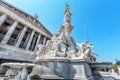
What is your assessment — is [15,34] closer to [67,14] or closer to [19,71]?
[67,14]

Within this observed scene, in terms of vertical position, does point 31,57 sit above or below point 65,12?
below

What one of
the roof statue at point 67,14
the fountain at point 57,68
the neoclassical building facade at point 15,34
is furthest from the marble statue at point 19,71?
the neoclassical building facade at point 15,34

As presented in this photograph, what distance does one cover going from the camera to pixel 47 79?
677 cm

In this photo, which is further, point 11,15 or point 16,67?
point 11,15

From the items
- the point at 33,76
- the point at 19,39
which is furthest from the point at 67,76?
the point at 19,39

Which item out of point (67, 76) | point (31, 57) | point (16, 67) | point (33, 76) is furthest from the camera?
point (31, 57)

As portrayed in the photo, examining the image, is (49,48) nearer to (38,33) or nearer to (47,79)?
(47,79)

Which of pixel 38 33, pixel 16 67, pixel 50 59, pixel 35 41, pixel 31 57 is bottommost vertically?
pixel 16 67

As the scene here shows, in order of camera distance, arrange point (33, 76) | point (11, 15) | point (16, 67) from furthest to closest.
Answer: point (11, 15)
point (16, 67)
point (33, 76)

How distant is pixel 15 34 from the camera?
33.5 m

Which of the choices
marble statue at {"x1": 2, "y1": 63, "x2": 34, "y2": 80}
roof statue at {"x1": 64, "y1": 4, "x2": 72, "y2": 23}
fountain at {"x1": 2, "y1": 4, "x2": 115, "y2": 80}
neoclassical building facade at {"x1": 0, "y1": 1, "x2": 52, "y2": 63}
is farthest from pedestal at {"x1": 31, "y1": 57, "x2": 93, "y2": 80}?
neoclassical building facade at {"x1": 0, "y1": 1, "x2": 52, "y2": 63}

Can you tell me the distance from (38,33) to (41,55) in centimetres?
2690

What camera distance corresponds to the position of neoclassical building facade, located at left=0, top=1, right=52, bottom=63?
21.8 m

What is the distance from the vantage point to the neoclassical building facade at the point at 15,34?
21.8 metres
